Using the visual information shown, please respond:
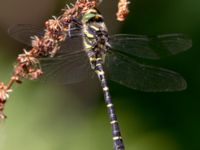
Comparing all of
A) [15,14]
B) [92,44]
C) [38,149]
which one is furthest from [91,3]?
[15,14]

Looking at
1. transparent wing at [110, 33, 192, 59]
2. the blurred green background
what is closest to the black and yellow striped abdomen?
transparent wing at [110, 33, 192, 59]

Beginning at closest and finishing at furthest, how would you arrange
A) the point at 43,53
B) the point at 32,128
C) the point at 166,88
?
the point at 43,53 → the point at 166,88 → the point at 32,128

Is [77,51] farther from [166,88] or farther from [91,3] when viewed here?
[91,3]

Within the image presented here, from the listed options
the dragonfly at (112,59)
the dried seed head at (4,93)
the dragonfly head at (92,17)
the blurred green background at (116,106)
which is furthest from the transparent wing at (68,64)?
the dried seed head at (4,93)

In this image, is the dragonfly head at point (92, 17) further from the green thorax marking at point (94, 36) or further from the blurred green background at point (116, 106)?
the blurred green background at point (116, 106)

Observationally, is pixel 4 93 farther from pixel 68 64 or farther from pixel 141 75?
pixel 141 75

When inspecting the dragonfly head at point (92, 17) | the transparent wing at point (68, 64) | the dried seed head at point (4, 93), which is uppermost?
the dragonfly head at point (92, 17)

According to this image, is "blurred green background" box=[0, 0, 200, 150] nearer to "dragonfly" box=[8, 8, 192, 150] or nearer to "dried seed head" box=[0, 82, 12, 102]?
"dragonfly" box=[8, 8, 192, 150]

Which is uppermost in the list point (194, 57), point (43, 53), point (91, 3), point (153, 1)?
point (153, 1)
